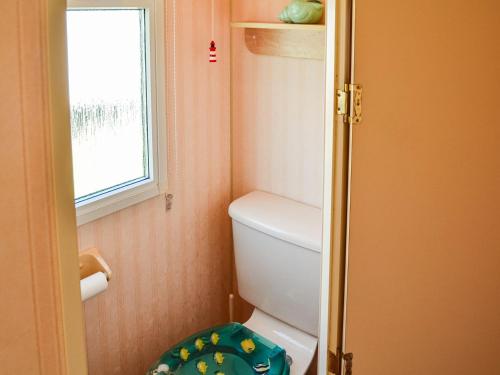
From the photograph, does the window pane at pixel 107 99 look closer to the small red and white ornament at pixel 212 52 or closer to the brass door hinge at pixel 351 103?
the small red and white ornament at pixel 212 52

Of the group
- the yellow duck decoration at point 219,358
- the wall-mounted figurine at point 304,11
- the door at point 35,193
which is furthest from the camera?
the yellow duck decoration at point 219,358

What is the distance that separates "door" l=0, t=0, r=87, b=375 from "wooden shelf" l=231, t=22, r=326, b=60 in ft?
4.86

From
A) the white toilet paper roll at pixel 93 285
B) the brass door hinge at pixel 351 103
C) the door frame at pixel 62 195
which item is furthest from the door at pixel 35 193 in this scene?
the white toilet paper roll at pixel 93 285

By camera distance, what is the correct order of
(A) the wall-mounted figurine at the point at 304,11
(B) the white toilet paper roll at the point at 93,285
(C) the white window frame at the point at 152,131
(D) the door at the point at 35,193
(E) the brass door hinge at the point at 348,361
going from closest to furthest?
(D) the door at the point at 35,193 → (E) the brass door hinge at the point at 348,361 → (B) the white toilet paper roll at the point at 93,285 → (C) the white window frame at the point at 152,131 → (A) the wall-mounted figurine at the point at 304,11

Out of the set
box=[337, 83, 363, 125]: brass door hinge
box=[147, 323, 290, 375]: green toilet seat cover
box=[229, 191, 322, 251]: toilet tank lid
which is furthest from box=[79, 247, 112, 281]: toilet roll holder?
box=[337, 83, 363, 125]: brass door hinge

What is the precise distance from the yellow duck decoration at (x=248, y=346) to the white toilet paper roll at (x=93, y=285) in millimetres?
574

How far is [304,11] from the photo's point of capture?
191 cm

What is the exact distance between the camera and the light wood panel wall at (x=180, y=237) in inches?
76.9

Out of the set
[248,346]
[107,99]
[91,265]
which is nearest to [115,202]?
[91,265]

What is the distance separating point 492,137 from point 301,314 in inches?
35.0

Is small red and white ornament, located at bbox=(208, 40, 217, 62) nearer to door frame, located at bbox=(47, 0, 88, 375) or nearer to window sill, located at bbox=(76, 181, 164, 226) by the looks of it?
window sill, located at bbox=(76, 181, 164, 226)

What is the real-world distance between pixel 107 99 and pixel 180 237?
595 millimetres

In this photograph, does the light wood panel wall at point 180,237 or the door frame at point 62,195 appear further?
the light wood panel wall at point 180,237

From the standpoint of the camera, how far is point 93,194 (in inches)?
70.8
